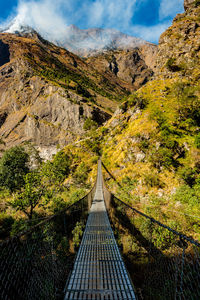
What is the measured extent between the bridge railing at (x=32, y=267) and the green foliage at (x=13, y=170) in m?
17.1

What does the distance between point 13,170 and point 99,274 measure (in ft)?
66.5

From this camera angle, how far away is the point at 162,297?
9.55 feet

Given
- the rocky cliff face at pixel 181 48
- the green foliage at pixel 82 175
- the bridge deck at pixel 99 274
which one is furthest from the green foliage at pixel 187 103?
the bridge deck at pixel 99 274

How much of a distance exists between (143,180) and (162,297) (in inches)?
682

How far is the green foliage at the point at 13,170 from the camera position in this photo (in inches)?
720

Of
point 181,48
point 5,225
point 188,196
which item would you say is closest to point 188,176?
point 188,196

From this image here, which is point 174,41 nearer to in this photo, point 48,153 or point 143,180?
point 143,180

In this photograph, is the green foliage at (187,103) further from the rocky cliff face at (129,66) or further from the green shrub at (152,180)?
the rocky cliff face at (129,66)

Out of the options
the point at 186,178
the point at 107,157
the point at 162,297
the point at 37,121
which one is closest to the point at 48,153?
the point at 37,121

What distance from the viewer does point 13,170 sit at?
774 inches

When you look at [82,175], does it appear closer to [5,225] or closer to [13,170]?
[13,170]

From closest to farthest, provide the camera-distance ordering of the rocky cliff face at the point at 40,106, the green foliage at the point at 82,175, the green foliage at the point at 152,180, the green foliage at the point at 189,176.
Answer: the green foliage at the point at 189,176
the green foliage at the point at 152,180
the green foliage at the point at 82,175
the rocky cliff face at the point at 40,106

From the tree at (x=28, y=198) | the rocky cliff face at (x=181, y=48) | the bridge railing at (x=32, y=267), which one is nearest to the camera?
the bridge railing at (x=32, y=267)

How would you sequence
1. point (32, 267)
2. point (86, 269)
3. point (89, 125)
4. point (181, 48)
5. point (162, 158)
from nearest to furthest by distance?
point (32, 267), point (86, 269), point (162, 158), point (181, 48), point (89, 125)
